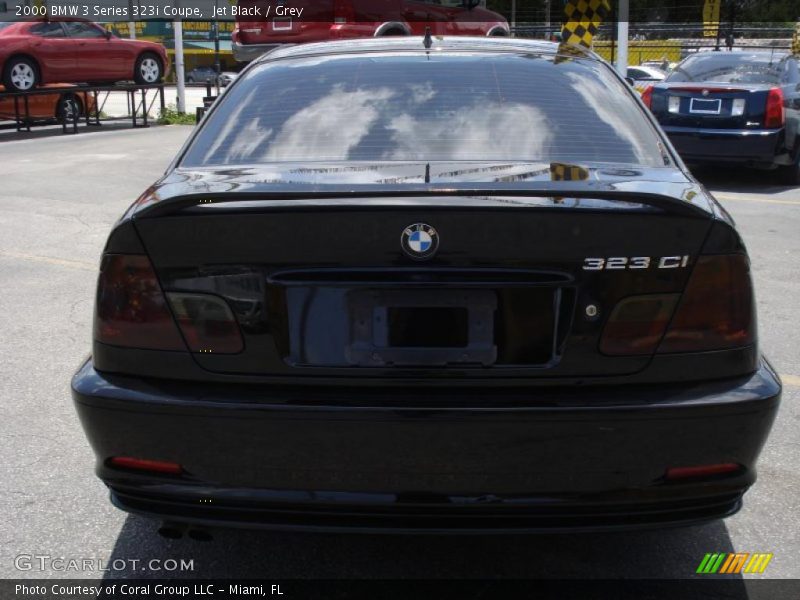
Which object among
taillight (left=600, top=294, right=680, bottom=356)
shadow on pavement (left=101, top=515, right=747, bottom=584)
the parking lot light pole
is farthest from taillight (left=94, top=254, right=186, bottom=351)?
the parking lot light pole

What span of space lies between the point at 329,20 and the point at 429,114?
1386 centimetres

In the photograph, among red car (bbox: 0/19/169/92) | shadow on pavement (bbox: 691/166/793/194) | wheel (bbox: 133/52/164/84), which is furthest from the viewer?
wheel (bbox: 133/52/164/84)

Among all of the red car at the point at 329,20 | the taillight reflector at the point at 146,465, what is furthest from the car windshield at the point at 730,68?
the taillight reflector at the point at 146,465

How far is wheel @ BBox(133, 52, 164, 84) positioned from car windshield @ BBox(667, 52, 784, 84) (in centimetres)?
1277

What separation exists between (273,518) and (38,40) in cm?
1845

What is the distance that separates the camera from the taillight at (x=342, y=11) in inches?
648

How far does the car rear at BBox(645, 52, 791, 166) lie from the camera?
10969 millimetres

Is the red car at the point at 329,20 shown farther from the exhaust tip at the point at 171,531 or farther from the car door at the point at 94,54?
the exhaust tip at the point at 171,531

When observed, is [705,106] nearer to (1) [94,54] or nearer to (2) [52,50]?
(2) [52,50]

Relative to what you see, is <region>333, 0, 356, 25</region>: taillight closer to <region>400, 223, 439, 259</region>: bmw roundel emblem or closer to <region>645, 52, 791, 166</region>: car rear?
<region>645, 52, 791, 166</region>: car rear

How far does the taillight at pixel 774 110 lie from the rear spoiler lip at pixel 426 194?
904 centimetres

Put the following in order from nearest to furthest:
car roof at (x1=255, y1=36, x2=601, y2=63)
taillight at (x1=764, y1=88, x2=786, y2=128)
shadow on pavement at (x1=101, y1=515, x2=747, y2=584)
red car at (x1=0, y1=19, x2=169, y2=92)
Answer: shadow on pavement at (x1=101, y1=515, x2=747, y2=584), car roof at (x1=255, y1=36, x2=601, y2=63), taillight at (x1=764, y1=88, x2=786, y2=128), red car at (x1=0, y1=19, x2=169, y2=92)

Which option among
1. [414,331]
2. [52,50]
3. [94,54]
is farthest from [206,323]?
[94,54]

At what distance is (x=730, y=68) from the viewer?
11781mm
